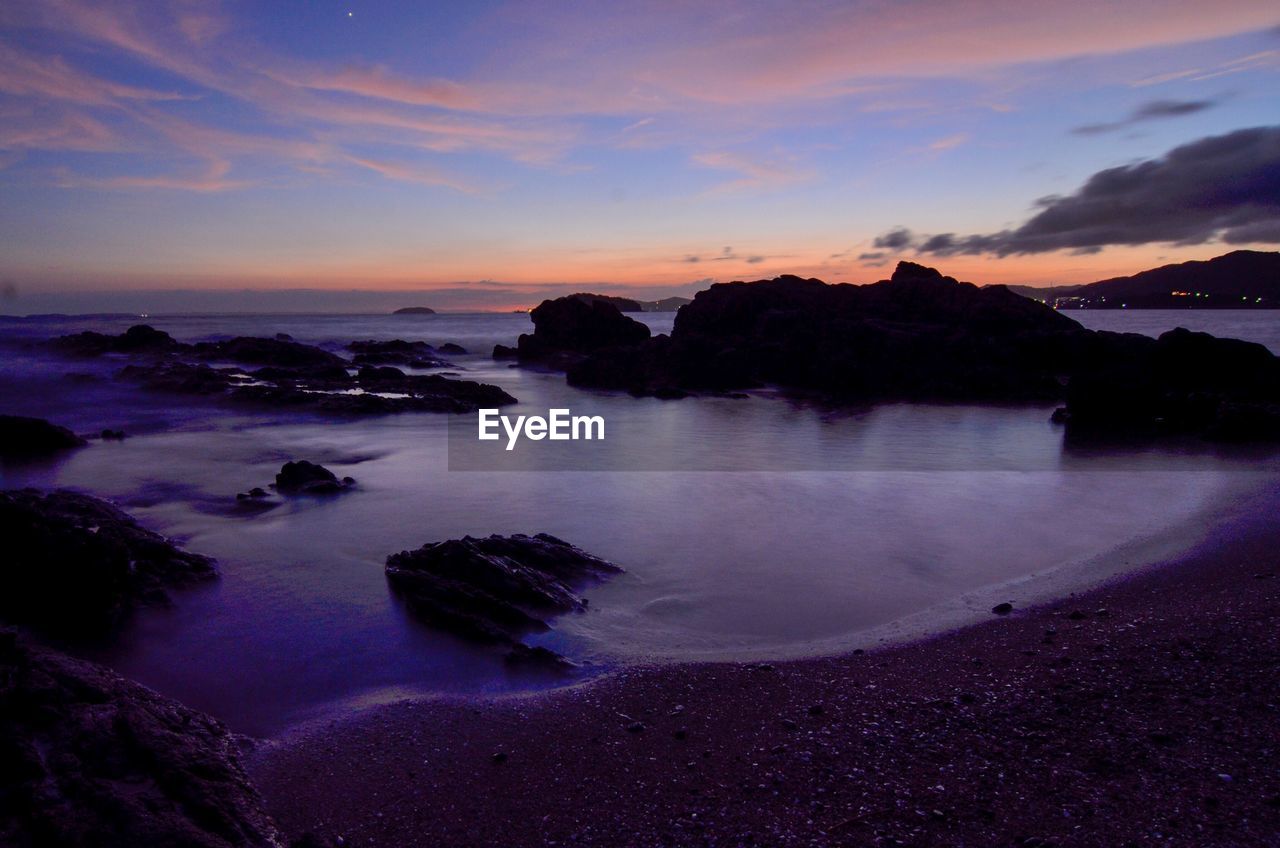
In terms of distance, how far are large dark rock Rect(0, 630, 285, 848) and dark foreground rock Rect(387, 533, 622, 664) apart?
3105 millimetres

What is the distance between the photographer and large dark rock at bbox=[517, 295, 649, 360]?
175ft

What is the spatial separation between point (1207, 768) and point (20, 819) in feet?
23.7

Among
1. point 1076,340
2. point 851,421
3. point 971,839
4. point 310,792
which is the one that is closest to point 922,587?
point 971,839

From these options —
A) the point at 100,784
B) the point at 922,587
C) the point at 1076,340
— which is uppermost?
the point at 1076,340

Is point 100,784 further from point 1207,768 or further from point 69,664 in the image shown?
point 1207,768

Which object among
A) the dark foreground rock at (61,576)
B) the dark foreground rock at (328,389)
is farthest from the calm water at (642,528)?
the dark foreground rock at (328,389)

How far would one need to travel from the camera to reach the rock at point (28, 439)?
58.7 ft

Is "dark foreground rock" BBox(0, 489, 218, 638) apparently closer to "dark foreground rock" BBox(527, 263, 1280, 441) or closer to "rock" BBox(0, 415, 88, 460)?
"rock" BBox(0, 415, 88, 460)

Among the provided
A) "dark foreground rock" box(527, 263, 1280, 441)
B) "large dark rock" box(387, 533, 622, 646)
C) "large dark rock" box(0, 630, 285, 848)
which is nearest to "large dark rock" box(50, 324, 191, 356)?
"dark foreground rock" box(527, 263, 1280, 441)

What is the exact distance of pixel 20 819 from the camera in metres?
3.73

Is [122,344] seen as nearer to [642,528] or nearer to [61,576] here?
[642,528]

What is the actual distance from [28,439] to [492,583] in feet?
54.6

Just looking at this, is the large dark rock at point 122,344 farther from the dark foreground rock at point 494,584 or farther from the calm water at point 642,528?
the dark foreground rock at point 494,584

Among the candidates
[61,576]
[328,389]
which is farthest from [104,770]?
[328,389]
